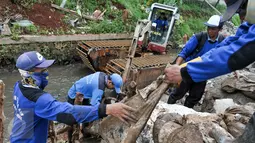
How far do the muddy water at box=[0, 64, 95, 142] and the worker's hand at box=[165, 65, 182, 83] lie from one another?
569 cm

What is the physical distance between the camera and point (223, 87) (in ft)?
16.8

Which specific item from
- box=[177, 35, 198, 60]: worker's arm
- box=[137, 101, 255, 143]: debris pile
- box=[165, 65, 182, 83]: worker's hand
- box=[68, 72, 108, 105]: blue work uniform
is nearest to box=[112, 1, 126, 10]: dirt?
box=[68, 72, 108, 105]: blue work uniform

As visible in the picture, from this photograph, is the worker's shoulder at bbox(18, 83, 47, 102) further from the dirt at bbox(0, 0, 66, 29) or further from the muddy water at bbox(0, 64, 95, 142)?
the dirt at bbox(0, 0, 66, 29)

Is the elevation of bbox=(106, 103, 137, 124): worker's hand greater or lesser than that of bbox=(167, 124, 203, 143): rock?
greater

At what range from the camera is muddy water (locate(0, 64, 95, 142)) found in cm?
772

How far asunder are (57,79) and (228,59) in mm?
8064

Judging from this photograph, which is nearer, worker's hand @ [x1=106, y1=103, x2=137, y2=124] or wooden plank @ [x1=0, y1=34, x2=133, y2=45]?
worker's hand @ [x1=106, y1=103, x2=137, y2=124]

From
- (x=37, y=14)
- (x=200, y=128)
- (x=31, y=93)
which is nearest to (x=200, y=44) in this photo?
(x=200, y=128)

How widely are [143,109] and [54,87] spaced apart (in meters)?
6.83

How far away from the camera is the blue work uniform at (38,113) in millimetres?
2318

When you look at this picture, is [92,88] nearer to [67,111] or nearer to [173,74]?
[67,111]

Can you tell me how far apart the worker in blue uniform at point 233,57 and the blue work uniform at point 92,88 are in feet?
7.66

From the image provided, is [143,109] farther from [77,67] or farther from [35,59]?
[77,67]

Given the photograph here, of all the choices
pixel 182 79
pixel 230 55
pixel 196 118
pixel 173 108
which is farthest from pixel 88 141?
pixel 230 55
